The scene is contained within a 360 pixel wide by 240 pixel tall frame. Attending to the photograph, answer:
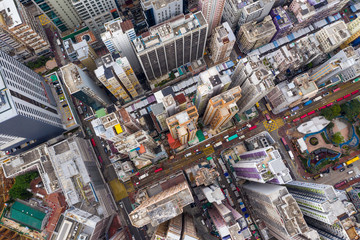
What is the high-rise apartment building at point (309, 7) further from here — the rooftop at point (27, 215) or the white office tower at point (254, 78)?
the rooftop at point (27, 215)

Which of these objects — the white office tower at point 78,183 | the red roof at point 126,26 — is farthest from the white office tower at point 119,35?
the white office tower at point 78,183

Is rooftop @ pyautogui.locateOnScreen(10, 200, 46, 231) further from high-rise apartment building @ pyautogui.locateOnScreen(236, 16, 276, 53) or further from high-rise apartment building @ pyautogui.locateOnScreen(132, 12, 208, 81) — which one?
high-rise apartment building @ pyautogui.locateOnScreen(236, 16, 276, 53)

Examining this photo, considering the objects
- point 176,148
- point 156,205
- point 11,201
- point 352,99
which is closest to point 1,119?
point 11,201

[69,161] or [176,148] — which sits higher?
[69,161]

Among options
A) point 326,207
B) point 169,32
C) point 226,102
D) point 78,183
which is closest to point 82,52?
point 169,32

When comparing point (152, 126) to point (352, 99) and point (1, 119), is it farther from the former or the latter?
point (352, 99)

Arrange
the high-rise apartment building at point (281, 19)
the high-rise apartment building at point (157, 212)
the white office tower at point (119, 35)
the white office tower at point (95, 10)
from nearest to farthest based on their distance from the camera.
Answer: the high-rise apartment building at point (157, 212)
the white office tower at point (119, 35)
the white office tower at point (95, 10)
the high-rise apartment building at point (281, 19)
